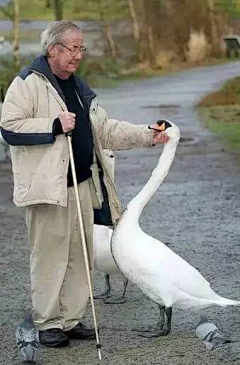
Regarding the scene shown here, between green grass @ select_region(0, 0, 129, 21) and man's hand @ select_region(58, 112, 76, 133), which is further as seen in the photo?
green grass @ select_region(0, 0, 129, 21)

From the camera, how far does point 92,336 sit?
6.42 m

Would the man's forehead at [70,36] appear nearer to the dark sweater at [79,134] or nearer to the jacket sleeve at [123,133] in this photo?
the dark sweater at [79,134]

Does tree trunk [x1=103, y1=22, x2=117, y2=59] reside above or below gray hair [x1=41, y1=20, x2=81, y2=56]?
below

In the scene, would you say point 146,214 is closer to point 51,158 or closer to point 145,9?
point 51,158

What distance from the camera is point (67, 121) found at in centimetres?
584

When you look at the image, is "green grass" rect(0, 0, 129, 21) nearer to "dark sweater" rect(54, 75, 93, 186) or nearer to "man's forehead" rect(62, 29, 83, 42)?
→ "dark sweater" rect(54, 75, 93, 186)

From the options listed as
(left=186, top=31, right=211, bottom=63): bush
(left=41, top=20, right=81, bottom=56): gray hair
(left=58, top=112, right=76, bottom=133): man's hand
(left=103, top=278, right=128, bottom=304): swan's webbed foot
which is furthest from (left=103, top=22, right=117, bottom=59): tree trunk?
(left=58, top=112, right=76, bottom=133): man's hand

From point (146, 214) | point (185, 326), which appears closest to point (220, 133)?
point (146, 214)

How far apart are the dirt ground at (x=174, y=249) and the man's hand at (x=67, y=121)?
139 centimetres

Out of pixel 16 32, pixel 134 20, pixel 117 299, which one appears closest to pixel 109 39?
pixel 134 20

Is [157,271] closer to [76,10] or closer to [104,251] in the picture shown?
[104,251]

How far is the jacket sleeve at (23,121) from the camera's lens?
5926 mm

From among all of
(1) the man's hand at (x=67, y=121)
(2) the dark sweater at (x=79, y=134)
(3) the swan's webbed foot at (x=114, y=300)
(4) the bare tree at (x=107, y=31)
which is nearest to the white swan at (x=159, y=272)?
(2) the dark sweater at (x=79, y=134)

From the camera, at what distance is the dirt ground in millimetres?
6168
